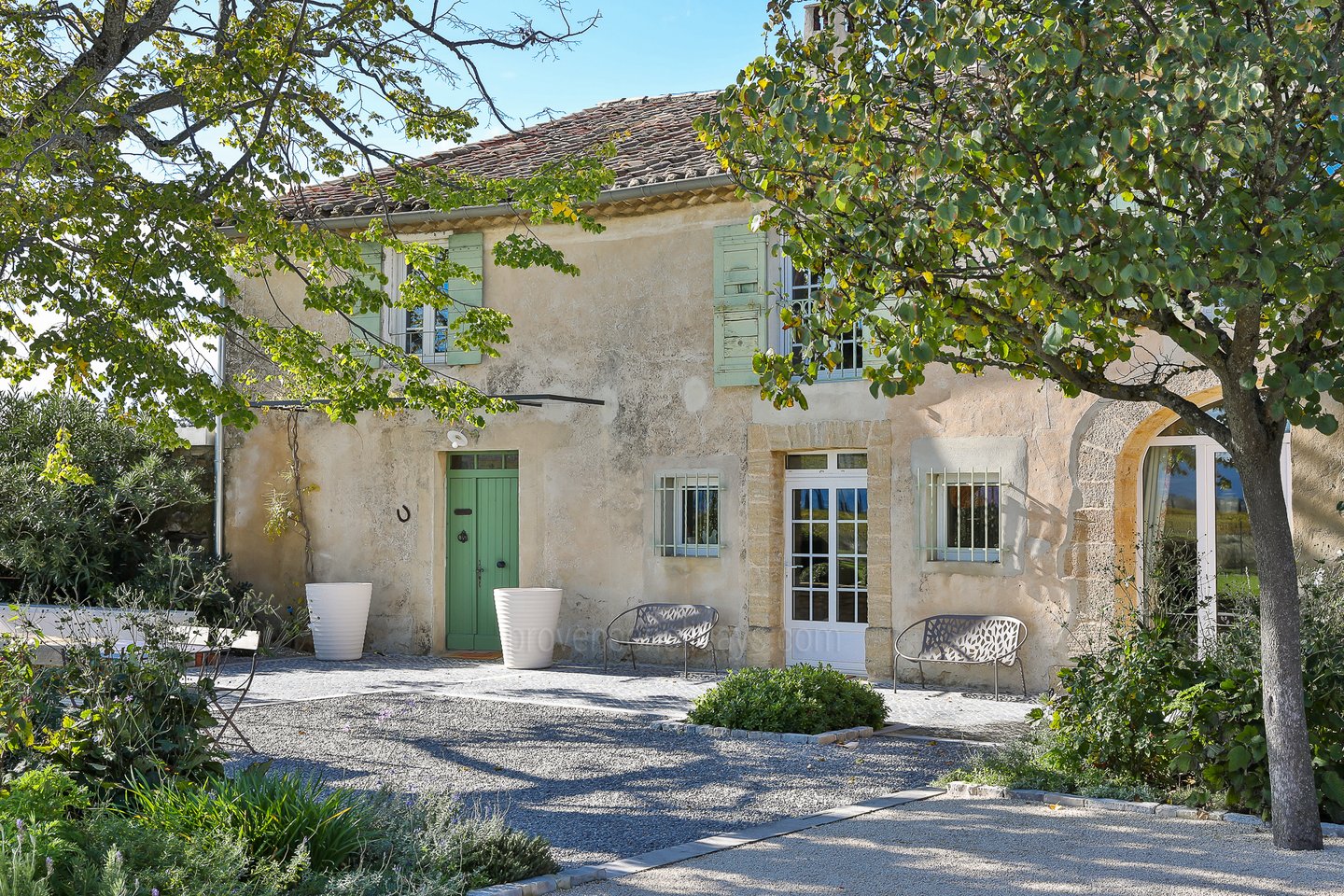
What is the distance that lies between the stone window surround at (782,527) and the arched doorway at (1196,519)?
7.08 ft

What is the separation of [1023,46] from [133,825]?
4.24 metres

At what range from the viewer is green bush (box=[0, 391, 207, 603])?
1321cm

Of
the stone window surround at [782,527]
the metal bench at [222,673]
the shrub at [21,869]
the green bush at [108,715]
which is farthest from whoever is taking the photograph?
the stone window surround at [782,527]

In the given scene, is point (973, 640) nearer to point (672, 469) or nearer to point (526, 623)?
point (672, 469)

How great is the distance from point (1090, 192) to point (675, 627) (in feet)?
25.2

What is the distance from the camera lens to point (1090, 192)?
486 centimetres

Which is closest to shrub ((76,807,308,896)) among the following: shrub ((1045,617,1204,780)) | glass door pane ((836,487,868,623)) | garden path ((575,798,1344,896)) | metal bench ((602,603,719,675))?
garden path ((575,798,1344,896))

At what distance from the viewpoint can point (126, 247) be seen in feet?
25.3

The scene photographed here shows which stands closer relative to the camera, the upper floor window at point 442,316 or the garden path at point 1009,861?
the garden path at point 1009,861

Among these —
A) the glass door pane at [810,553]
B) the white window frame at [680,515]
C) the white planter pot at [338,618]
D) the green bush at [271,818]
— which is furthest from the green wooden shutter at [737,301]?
the green bush at [271,818]

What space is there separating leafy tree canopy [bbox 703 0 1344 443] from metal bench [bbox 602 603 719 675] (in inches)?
245

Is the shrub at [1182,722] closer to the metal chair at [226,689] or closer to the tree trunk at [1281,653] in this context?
the tree trunk at [1281,653]

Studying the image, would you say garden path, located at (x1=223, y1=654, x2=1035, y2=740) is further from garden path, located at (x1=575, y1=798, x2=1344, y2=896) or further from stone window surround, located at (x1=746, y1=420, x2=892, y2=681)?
garden path, located at (x1=575, y1=798, x2=1344, y2=896)

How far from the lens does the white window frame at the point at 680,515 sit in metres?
12.2
